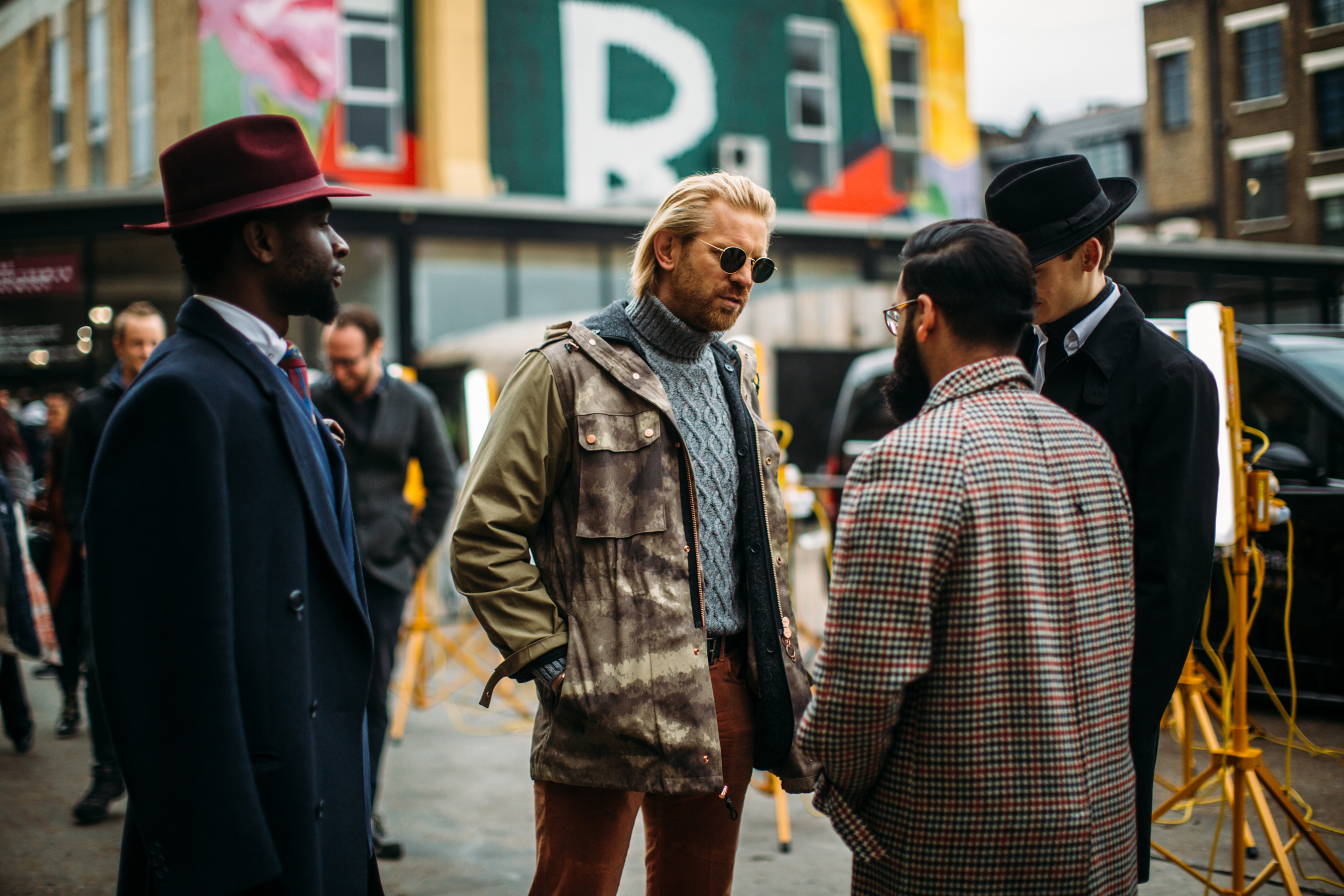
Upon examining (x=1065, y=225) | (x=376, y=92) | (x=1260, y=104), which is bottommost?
(x=1065, y=225)

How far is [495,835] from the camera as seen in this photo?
14.6 ft

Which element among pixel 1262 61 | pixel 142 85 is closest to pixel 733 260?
pixel 1262 61

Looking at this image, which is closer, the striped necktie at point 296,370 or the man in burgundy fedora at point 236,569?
the man in burgundy fedora at point 236,569

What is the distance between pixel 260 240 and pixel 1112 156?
24.6m

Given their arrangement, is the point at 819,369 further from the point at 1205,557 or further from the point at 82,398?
the point at 1205,557

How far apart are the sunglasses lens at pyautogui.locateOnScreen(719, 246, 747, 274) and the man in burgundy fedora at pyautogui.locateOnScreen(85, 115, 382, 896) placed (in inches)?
33.7

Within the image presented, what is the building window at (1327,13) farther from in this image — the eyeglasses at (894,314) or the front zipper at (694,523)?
the front zipper at (694,523)

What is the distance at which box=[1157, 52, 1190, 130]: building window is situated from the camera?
7.23 m

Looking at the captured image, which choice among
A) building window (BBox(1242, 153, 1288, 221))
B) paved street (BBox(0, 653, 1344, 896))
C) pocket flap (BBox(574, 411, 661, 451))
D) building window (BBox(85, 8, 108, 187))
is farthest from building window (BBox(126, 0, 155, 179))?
pocket flap (BBox(574, 411, 661, 451))

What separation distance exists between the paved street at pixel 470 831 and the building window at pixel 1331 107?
136 inches

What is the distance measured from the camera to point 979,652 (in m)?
1.69

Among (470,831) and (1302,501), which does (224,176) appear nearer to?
(470,831)

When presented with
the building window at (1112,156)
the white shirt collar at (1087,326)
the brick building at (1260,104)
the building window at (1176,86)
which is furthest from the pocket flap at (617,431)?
the building window at (1112,156)

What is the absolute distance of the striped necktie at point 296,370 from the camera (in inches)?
80.1
